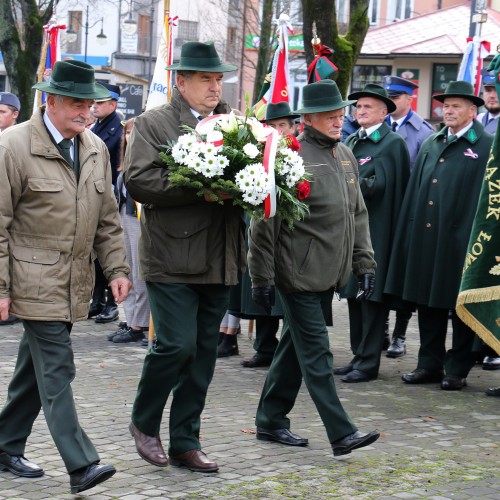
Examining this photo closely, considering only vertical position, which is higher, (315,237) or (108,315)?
(315,237)

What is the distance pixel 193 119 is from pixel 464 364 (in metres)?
3.66

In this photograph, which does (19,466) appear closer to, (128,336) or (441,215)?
(441,215)

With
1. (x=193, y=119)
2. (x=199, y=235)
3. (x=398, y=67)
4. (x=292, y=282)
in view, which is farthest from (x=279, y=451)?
(x=398, y=67)

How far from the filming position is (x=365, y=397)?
8438mm

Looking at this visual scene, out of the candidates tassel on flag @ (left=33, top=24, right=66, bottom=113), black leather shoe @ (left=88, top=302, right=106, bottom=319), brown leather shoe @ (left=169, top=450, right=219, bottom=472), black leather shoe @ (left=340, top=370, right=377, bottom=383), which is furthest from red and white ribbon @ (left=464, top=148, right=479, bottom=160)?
tassel on flag @ (left=33, top=24, right=66, bottom=113)

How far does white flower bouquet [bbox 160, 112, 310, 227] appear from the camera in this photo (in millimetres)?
5852

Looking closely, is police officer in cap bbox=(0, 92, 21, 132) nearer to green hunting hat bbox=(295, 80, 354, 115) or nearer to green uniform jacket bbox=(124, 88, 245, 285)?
green hunting hat bbox=(295, 80, 354, 115)

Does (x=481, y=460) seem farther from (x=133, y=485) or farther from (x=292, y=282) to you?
(x=133, y=485)

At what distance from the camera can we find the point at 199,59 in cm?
623

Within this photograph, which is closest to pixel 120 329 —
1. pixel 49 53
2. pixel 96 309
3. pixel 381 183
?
pixel 96 309

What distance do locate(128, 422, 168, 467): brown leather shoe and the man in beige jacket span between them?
0.53 meters

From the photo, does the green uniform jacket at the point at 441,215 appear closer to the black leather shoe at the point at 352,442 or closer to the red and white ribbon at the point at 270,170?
the black leather shoe at the point at 352,442

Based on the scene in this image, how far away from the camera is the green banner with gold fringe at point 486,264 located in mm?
6926

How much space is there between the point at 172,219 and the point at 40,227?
2.38 ft
